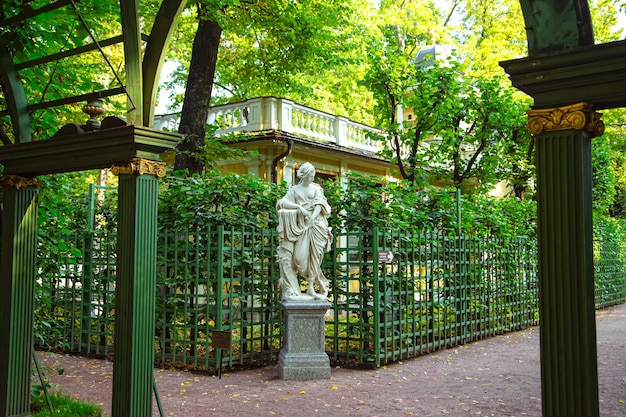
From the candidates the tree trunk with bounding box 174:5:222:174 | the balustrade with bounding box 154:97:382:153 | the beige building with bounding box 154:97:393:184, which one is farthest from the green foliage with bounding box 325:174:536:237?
the beige building with bounding box 154:97:393:184

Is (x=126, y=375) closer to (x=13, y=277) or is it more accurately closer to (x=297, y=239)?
(x=13, y=277)

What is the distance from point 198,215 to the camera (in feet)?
31.8

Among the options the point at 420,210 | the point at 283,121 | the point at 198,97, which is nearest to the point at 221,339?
the point at 420,210

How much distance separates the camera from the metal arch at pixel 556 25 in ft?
10.8

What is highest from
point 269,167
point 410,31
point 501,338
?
point 410,31

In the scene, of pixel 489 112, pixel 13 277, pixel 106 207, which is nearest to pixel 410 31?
pixel 489 112

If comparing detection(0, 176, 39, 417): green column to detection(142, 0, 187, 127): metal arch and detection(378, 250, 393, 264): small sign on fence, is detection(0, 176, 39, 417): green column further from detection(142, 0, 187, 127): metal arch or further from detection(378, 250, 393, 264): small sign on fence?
detection(378, 250, 393, 264): small sign on fence

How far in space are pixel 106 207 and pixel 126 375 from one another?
744cm

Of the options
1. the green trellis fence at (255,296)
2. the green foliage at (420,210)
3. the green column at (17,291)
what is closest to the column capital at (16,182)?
the green column at (17,291)

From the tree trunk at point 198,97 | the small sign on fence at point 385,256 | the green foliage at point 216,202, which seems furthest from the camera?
the tree trunk at point 198,97

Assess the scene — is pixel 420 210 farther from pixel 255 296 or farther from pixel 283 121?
pixel 283 121

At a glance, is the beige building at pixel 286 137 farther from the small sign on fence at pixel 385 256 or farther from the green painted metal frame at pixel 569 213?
the green painted metal frame at pixel 569 213

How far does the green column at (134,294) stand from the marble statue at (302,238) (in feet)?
14.6

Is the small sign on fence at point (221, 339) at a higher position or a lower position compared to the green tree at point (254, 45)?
lower
